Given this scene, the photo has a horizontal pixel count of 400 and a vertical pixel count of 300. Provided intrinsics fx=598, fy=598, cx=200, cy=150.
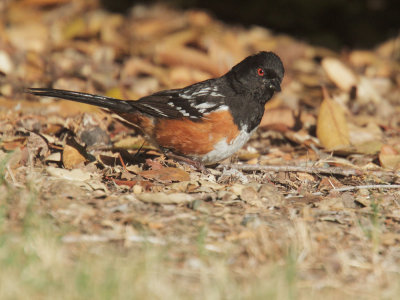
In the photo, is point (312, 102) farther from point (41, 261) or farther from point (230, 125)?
point (41, 261)

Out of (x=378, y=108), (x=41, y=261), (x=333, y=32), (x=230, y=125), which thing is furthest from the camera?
(x=333, y=32)

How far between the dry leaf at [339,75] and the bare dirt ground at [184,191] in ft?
0.04

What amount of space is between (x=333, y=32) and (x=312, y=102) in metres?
2.29

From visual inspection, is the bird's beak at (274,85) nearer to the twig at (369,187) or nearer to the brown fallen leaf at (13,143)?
the twig at (369,187)

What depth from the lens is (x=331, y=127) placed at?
13.3 ft

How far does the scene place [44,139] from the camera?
3.54 meters

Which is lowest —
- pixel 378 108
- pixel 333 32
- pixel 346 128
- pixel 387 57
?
pixel 346 128

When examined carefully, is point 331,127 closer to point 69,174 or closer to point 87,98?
point 87,98

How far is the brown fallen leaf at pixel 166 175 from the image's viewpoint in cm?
316

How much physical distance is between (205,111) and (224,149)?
253mm

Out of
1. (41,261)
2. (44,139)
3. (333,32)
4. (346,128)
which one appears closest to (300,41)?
(333,32)

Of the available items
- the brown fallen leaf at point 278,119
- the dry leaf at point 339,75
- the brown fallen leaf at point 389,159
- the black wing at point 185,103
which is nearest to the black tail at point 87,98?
the black wing at point 185,103

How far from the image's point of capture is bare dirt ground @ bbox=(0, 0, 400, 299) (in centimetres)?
215

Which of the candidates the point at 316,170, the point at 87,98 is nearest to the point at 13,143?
the point at 87,98
